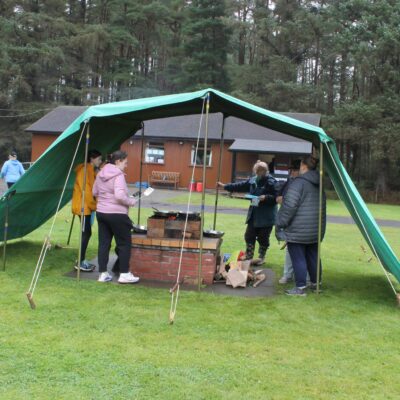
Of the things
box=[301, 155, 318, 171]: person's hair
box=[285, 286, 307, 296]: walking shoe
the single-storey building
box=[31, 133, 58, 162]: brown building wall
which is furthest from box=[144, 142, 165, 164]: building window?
box=[285, 286, 307, 296]: walking shoe

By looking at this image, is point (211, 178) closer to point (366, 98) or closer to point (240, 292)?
point (366, 98)

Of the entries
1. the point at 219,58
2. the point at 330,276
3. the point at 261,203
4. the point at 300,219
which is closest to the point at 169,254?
the point at 261,203

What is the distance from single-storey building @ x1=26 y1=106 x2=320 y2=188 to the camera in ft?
81.6

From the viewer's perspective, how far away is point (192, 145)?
25828mm

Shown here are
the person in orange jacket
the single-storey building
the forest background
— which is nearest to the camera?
the person in orange jacket

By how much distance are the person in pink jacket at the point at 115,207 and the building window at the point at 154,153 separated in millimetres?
20848

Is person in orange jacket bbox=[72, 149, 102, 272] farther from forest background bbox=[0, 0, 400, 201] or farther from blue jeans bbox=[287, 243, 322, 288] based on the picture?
forest background bbox=[0, 0, 400, 201]

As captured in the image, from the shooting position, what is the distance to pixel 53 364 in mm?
3658

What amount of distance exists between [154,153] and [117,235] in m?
21.2

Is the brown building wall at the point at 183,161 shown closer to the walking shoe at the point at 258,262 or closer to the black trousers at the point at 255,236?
the walking shoe at the point at 258,262

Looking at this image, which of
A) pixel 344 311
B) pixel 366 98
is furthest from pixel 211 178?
pixel 344 311

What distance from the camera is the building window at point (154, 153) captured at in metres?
26.7

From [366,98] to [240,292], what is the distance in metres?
27.4

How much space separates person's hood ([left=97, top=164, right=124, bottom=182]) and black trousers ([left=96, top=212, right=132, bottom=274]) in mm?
449
